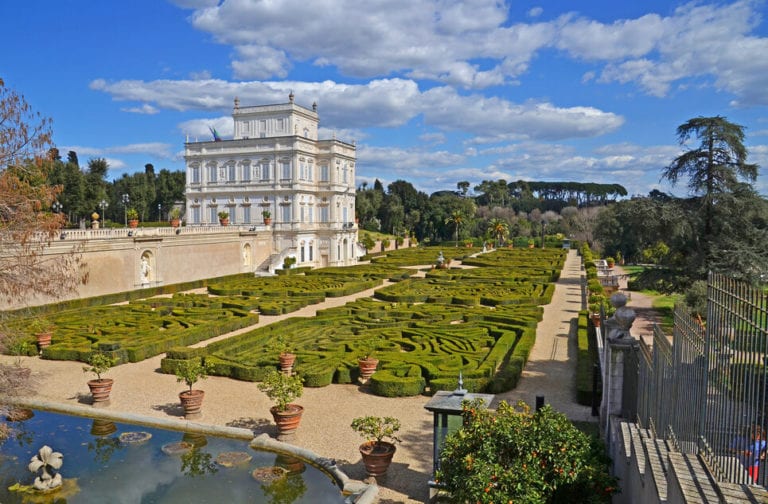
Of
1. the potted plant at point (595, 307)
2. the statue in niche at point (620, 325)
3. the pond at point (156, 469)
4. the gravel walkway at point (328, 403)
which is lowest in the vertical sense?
the pond at point (156, 469)

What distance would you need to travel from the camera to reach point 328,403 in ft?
46.5

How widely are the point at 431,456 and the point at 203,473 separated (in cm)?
419

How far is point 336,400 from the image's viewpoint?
47.2ft

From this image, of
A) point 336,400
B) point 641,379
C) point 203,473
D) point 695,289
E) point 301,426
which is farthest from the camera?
point 695,289

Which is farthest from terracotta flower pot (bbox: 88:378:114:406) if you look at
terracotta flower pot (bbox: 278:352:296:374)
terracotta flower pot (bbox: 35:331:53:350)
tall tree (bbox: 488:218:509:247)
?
tall tree (bbox: 488:218:509:247)

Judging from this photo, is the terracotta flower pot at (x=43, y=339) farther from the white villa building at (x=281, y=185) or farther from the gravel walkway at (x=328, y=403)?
the white villa building at (x=281, y=185)

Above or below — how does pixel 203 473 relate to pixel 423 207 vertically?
below

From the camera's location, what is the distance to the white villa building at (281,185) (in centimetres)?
4878

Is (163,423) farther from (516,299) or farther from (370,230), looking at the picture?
(370,230)

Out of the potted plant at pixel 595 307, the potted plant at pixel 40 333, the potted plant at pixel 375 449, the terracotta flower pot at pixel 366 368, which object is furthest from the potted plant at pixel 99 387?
the potted plant at pixel 595 307

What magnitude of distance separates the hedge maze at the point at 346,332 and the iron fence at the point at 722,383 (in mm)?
7973

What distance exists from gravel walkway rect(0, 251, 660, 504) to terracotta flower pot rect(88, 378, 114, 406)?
0.27m

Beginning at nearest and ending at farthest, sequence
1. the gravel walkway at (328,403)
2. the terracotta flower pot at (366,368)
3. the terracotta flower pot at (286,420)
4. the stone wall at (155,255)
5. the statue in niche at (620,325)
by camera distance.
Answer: the statue in niche at (620,325), the gravel walkway at (328,403), the terracotta flower pot at (286,420), the terracotta flower pot at (366,368), the stone wall at (155,255)

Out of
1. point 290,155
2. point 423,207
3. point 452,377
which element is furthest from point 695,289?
point 423,207
